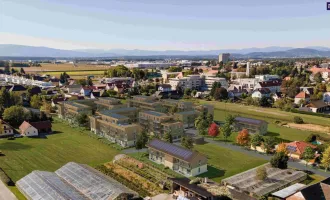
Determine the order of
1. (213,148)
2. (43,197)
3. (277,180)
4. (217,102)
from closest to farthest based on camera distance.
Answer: (43,197)
(277,180)
(213,148)
(217,102)

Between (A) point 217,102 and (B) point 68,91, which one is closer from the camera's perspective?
(A) point 217,102

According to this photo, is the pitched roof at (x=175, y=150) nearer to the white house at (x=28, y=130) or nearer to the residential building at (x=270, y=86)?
the white house at (x=28, y=130)

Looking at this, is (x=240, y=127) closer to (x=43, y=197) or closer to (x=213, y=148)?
(x=213, y=148)

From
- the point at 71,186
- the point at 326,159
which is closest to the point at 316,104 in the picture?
the point at 326,159

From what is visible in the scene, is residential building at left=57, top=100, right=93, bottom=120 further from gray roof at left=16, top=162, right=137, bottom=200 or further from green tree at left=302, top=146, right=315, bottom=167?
green tree at left=302, top=146, right=315, bottom=167

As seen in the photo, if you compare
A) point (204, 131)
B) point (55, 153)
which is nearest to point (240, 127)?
point (204, 131)

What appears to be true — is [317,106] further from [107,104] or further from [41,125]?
[41,125]

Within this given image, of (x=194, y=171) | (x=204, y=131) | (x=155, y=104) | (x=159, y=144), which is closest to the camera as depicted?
(x=194, y=171)
